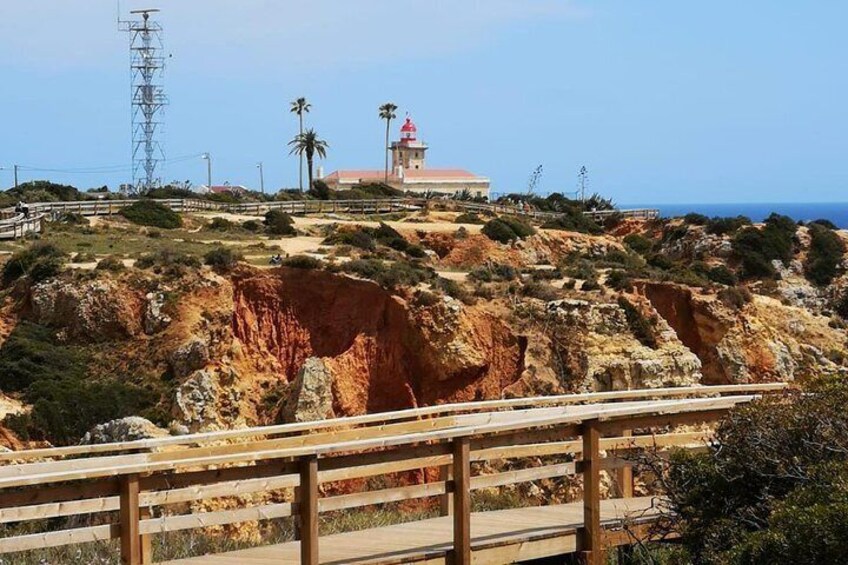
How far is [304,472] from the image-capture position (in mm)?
7770

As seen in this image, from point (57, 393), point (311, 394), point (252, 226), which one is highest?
point (252, 226)

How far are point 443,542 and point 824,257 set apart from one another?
49.7 meters

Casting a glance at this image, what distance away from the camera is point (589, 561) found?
28.9 feet

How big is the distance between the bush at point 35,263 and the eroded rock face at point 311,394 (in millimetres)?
7339

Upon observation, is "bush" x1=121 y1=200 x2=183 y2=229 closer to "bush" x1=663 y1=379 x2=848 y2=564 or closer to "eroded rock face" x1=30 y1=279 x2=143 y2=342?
"eroded rock face" x1=30 y1=279 x2=143 y2=342

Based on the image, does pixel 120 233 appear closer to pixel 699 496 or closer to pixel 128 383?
pixel 128 383

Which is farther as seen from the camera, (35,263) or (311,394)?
(35,263)

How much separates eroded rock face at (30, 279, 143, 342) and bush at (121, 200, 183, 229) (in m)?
14.3

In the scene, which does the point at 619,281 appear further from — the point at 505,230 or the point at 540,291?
the point at 505,230

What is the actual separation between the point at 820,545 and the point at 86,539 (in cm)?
413

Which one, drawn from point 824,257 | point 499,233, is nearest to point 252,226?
point 499,233

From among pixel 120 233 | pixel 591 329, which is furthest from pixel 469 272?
pixel 120 233

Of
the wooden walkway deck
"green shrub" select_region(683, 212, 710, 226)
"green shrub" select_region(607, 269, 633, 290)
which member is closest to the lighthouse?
"green shrub" select_region(683, 212, 710, 226)

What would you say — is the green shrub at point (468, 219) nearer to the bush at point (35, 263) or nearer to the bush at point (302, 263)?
the bush at point (302, 263)
